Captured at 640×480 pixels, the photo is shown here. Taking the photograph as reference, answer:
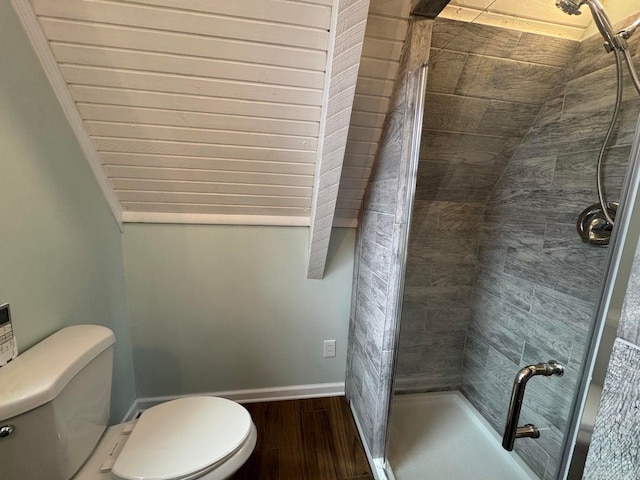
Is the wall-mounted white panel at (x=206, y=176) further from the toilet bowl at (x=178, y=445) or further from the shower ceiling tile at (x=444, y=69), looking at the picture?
the toilet bowl at (x=178, y=445)

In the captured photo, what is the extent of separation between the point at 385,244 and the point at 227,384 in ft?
4.20

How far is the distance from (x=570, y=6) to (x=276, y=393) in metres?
2.16

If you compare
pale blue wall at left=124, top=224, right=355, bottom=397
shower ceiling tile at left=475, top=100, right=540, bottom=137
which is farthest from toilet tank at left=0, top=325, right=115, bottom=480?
shower ceiling tile at left=475, top=100, right=540, bottom=137

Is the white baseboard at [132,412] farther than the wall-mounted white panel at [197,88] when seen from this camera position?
A: Yes

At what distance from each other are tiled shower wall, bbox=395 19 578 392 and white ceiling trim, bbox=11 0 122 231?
1.25 meters

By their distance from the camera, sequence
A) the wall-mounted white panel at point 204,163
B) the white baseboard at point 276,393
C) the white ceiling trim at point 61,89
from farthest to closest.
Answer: the white baseboard at point 276,393
the wall-mounted white panel at point 204,163
the white ceiling trim at point 61,89

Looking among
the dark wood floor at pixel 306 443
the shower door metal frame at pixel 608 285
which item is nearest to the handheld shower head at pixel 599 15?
the shower door metal frame at pixel 608 285

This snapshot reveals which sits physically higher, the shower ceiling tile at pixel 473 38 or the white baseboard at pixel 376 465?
the shower ceiling tile at pixel 473 38

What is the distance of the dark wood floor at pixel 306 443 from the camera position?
1.25 meters

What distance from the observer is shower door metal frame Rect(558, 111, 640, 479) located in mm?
413

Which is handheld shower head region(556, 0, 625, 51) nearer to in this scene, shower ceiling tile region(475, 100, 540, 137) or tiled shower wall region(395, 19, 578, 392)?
tiled shower wall region(395, 19, 578, 392)

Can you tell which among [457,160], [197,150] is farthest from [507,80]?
[197,150]

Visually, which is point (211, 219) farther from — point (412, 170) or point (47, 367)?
point (412, 170)

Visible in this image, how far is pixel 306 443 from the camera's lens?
1391 mm
